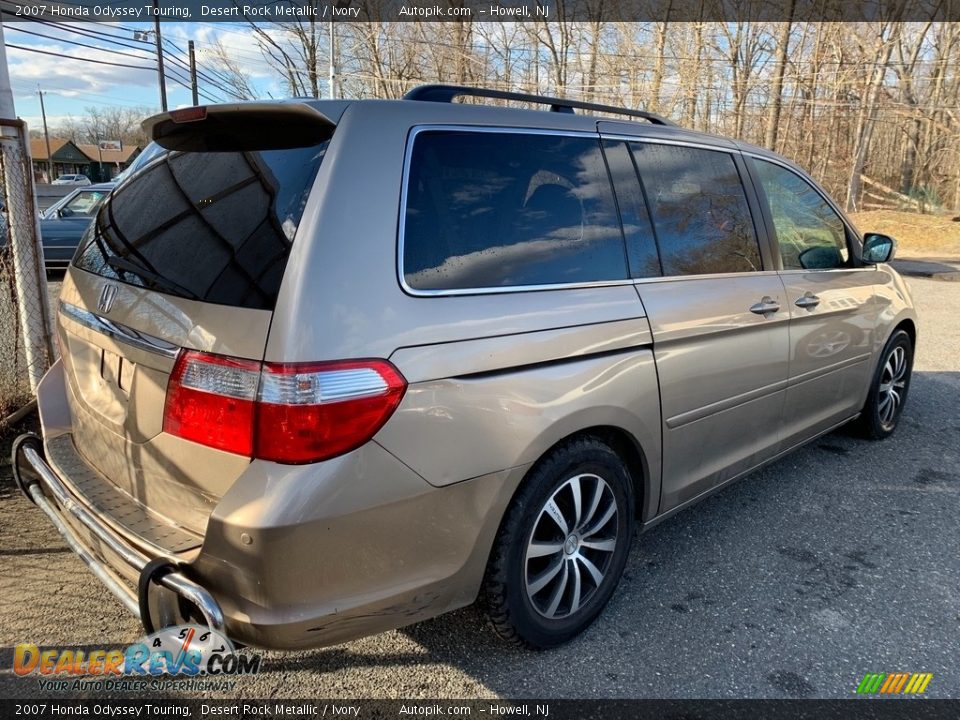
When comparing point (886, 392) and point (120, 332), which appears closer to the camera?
point (120, 332)

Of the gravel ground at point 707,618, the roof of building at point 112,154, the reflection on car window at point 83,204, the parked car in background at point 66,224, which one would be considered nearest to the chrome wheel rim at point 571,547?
the gravel ground at point 707,618

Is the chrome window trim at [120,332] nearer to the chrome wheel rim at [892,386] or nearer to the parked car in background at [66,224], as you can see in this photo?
the chrome wheel rim at [892,386]

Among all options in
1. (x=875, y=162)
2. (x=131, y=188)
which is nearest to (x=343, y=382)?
(x=131, y=188)

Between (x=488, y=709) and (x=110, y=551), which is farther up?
(x=110, y=551)

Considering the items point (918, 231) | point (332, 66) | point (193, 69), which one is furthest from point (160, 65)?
point (918, 231)

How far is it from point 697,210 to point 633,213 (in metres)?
0.51

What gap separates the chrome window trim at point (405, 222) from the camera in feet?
6.53

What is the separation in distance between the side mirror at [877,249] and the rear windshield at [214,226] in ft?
11.8

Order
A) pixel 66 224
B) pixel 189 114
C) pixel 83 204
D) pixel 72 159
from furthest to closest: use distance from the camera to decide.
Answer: pixel 72 159 < pixel 83 204 < pixel 66 224 < pixel 189 114

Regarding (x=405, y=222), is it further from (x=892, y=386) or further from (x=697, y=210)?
(x=892, y=386)

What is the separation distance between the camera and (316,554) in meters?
1.81

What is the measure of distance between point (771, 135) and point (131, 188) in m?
31.8

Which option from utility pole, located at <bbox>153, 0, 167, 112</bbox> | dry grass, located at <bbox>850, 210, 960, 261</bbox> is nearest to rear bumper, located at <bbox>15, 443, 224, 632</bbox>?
dry grass, located at <bbox>850, 210, 960, 261</bbox>

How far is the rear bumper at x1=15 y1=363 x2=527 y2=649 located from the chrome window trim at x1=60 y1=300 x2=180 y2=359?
0.48 metres
